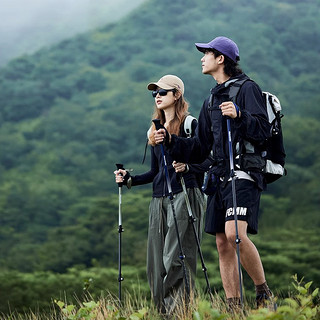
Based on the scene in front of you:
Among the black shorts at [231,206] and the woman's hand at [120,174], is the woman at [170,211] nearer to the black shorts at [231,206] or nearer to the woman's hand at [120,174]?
the woman's hand at [120,174]

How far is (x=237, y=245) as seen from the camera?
4238mm

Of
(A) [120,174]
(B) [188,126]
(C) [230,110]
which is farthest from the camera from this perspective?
(A) [120,174]

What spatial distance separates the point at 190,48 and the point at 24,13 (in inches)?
747

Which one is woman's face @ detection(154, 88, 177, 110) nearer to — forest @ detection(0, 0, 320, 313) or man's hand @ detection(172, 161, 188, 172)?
man's hand @ detection(172, 161, 188, 172)

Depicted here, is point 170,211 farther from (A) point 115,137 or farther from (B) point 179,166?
(A) point 115,137

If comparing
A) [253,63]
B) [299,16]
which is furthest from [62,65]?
[299,16]

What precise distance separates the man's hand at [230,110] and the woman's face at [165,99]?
4.26 ft

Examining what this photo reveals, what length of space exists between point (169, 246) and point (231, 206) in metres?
1.02

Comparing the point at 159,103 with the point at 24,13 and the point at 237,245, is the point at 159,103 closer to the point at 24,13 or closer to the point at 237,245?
the point at 237,245

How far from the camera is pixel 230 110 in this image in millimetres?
4301

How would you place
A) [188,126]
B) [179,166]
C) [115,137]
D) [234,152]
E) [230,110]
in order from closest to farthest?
1. [230,110]
2. [234,152]
3. [179,166]
4. [188,126]
5. [115,137]

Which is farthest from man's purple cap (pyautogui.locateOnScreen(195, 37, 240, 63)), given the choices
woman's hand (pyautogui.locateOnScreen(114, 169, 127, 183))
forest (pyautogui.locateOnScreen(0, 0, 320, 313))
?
forest (pyautogui.locateOnScreen(0, 0, 320, 313))

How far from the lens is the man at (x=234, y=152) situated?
14.6 feet

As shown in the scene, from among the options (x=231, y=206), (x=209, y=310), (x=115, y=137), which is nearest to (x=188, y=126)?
(x=231, y=206)
